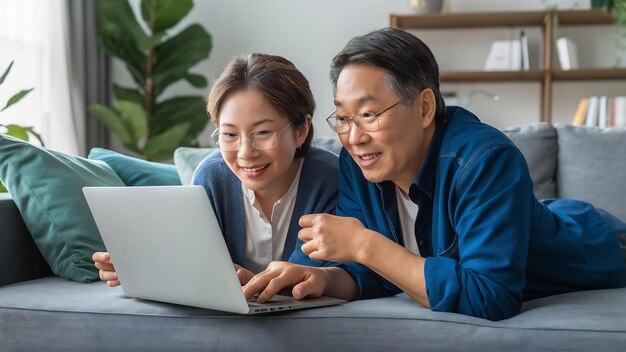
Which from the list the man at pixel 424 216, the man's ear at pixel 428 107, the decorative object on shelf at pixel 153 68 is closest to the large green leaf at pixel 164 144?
the decorative object on shelf at pixel 153 68

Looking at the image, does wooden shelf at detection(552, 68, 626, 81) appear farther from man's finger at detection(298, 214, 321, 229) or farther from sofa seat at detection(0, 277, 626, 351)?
man's finger at detection(298, 214, 321, 229)

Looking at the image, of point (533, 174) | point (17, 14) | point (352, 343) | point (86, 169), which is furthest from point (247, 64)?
point (17, 14)

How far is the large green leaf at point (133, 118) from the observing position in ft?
13.7

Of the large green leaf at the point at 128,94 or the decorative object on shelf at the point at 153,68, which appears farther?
the large green leaf at the point at 128,94

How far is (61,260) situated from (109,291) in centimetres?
23

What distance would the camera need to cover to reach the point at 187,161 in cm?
226

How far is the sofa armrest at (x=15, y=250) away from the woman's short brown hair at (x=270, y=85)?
0.54 metres

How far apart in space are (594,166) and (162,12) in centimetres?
279

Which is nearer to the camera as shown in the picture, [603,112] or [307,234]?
[307,234]

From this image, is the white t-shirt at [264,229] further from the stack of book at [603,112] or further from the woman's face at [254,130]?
the stack of book at [603,112]

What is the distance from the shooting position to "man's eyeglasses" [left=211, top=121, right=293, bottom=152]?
5.47 ft

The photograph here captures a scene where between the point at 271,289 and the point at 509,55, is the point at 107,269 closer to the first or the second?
the point at 271,289

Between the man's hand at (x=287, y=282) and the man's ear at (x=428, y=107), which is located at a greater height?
the man's ear at (x=428, y=107)

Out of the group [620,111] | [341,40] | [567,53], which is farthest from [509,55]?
[341,40]
